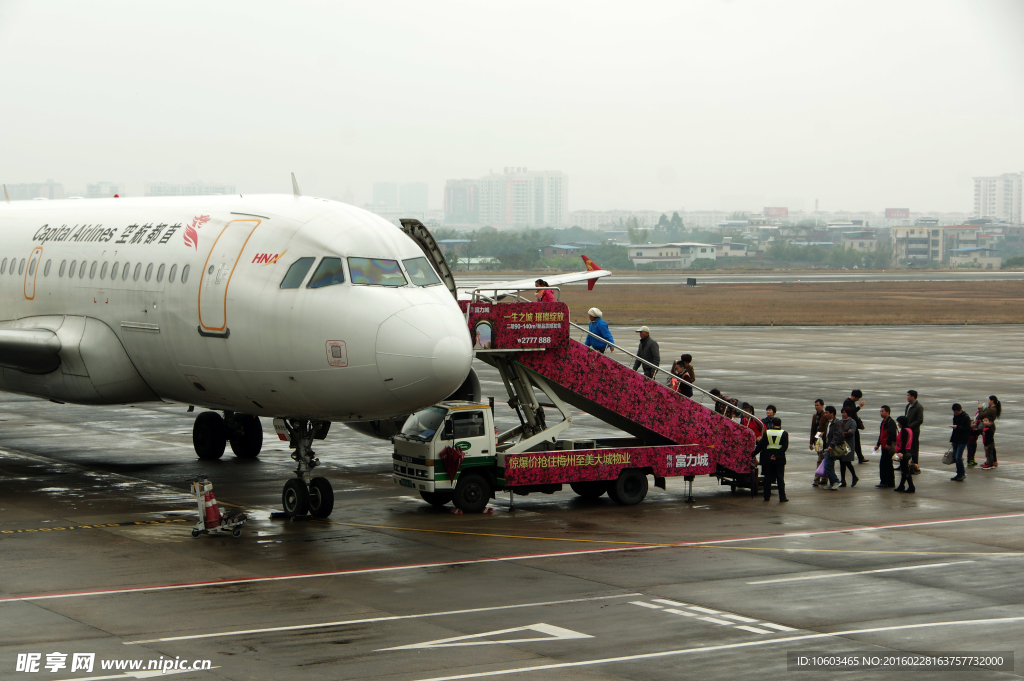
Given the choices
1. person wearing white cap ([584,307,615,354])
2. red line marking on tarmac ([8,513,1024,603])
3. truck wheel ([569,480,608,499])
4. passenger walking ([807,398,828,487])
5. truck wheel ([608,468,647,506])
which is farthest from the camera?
person wearing white cap ([584,307,615,354])

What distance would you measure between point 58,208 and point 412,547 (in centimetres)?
1346

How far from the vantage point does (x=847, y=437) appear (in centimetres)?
2603

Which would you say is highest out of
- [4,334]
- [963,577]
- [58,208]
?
[58,208]

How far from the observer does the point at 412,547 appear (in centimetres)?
1992

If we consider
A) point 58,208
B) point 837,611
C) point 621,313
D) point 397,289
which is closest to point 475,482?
point 397,289

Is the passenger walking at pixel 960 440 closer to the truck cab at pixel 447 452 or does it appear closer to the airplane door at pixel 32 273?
the truck cab at pixel 447 452

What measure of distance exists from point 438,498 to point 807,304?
275ft

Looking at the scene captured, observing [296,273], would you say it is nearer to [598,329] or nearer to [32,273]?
[32,273]

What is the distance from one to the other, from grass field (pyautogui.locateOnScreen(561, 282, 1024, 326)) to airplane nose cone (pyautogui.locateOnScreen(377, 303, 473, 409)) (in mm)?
58649

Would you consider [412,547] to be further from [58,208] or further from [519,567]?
[58,208]

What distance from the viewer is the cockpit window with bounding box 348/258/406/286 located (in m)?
19.9

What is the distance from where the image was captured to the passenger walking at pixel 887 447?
25.5 m

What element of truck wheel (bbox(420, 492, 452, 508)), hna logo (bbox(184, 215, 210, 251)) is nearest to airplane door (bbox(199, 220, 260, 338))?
hna logo (bbox(184, 215, 210, 251))

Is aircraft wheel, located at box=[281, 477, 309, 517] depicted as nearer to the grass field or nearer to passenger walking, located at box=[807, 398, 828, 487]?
passenger walking, located at box=[807, 398, 828, 487]
